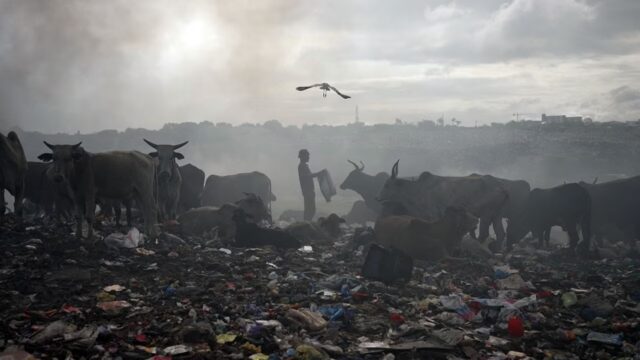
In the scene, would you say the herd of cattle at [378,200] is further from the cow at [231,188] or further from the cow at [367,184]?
the cow at [367,184]

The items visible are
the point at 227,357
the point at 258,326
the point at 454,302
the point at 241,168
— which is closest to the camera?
the point at 227,357

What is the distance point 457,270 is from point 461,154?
871 inches

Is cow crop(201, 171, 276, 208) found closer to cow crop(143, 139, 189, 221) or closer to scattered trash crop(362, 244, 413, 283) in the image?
cow crop(143, 139, 189, 221)

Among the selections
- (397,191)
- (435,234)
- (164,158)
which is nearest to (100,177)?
(164,158)

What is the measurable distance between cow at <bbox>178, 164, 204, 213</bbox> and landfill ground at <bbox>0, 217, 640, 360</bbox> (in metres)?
4.77

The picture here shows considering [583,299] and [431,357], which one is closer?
[431,357]

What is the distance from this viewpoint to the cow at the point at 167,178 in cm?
1130

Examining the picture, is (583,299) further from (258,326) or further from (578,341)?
(258,326)

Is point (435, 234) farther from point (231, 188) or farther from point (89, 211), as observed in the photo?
point (231, 188)

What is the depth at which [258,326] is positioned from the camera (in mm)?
5387

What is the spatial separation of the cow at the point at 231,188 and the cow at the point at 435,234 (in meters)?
8.19

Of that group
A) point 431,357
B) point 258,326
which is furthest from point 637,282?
point 258,326

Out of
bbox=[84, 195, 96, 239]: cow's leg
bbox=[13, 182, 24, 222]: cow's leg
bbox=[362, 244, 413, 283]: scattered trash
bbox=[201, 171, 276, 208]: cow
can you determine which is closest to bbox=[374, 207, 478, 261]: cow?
bbox=[362, 244, 413, 283]: scattered trash

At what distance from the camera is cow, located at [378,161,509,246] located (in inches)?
485
